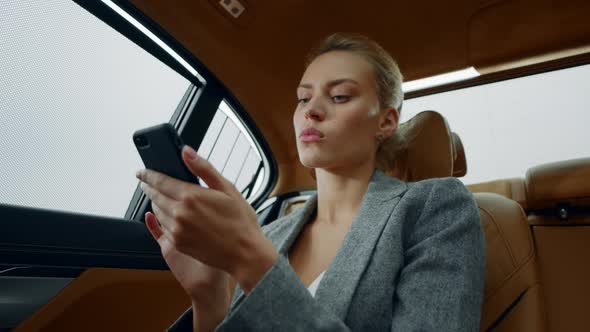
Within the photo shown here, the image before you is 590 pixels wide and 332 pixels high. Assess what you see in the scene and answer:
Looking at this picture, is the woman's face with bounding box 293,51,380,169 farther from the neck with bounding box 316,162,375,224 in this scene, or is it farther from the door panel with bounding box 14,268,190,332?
the door panel with bounding box 14,268,190,332

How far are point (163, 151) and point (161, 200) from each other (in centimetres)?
7

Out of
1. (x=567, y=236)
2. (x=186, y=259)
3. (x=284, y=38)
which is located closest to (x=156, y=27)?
(x=284, y=38)

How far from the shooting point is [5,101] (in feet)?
4.56

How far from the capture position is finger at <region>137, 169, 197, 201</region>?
0.51 metres

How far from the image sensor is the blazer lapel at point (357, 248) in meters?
0.73

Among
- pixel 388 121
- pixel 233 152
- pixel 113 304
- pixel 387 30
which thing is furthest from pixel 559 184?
pixel 233 152

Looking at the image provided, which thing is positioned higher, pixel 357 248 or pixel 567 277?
pixel 357 248

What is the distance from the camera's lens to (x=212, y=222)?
0.49 metres

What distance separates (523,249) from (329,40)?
31.5 inches

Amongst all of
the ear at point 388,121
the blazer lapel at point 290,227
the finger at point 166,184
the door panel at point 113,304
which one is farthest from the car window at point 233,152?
the finger at point 166,184

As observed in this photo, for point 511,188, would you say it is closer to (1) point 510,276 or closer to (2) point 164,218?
(1) point 510,276

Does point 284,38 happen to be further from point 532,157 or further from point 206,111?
point 532,157

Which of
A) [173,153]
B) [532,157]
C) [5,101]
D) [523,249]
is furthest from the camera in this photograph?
[532,157]

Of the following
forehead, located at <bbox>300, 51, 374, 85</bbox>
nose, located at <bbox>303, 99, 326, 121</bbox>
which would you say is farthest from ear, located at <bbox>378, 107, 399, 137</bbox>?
nose, located at <bbox>303, 99, 326, 121</bbox>
